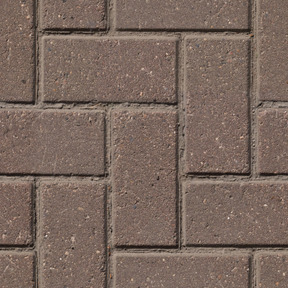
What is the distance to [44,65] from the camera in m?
1.50

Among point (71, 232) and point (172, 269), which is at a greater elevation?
point (71, 232)

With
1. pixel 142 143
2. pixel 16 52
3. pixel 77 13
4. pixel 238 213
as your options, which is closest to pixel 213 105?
pixel 142 143

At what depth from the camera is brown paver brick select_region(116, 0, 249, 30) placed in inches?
58.9

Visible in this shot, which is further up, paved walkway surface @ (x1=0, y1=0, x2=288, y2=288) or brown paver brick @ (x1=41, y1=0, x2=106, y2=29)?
brown paver brick @ (x1=41, y1=0, x2=106, y2=29)

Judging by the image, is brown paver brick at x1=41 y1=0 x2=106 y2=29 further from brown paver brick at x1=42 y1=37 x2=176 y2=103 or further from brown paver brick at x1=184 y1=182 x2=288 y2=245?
Result: brown paver brick at x1=184 y1=182 x2=288 y2=245

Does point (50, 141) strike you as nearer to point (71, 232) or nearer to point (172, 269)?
point (71, 232)

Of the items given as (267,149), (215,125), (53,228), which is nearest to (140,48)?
(215,125)

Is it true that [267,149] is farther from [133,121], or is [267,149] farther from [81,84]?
[81,84]

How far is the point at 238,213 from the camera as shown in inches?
59.2

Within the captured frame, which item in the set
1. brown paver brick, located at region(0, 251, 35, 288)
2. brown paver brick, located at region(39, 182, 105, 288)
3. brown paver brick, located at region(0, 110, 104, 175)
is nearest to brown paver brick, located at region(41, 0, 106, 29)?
A: brown paver brick, located at region(0, 110, 104, 175)

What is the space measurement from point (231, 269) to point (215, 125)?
1.64 feet

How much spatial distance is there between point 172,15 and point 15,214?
0.87 meters

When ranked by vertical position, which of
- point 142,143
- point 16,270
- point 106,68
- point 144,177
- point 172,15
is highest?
point 172,15

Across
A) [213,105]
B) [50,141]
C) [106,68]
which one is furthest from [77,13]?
[213,105]
